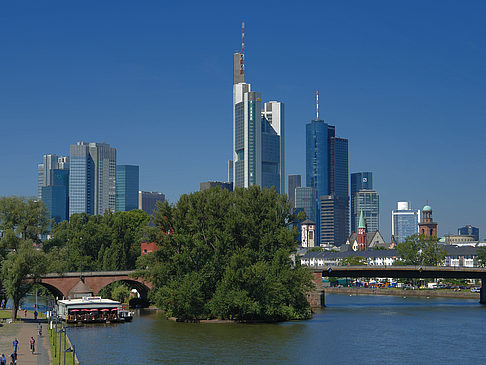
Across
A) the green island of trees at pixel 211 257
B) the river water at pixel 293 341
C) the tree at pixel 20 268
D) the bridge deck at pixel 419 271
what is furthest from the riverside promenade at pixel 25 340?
the bridge deck at pixel 419 271

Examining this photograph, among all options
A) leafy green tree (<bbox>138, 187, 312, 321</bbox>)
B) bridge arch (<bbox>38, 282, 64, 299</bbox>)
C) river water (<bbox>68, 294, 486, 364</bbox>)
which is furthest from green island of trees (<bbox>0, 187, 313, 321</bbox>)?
bridge arch (<bbox>38, 282, 64, 299</bbox>)

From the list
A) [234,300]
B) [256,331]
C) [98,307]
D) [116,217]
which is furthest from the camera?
[116,217]

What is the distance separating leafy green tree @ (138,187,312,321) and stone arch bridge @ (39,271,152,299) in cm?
1506

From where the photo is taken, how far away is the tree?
102 meters

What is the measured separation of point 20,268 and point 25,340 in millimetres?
22679

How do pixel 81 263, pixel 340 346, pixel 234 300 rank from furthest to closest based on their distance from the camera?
pixel 81 263 < pixel 234 300 < pixel 340 346

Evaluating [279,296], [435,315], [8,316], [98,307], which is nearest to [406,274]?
[435,315]

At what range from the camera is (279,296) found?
104m

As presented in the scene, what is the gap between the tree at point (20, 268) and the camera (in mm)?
101875

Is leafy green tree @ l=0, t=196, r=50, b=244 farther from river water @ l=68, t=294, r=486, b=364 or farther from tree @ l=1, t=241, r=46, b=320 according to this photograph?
river water @ l=68, t=294, r=486, b=364

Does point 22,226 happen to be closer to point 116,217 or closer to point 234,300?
point 234,300

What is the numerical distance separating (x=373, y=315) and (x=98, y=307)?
1787 inches

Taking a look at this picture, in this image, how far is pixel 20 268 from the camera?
102000 mm

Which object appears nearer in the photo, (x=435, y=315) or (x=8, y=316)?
(x=8, y=316)
